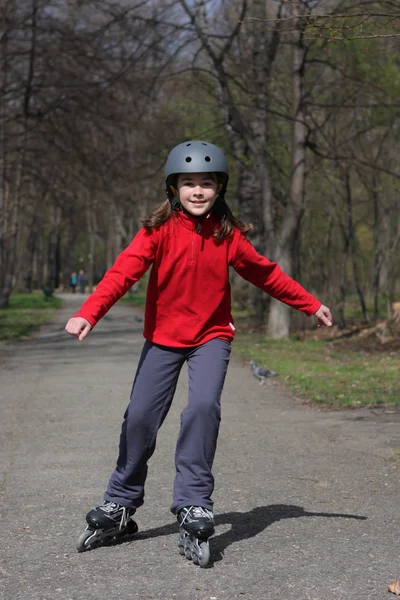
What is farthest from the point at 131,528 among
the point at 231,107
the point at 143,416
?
the point at 231,107

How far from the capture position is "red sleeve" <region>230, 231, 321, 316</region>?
5.13 m

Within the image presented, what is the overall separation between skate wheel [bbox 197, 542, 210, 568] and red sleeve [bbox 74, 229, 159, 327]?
110 centimetres

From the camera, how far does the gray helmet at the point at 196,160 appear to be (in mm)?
4906

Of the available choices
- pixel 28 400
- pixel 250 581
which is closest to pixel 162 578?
pixel 250 581

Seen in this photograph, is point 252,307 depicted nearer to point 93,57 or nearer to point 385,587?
point 93,57

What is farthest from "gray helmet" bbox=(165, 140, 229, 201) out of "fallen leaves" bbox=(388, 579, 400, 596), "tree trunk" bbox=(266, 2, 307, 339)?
"tree trunk" bbox=(266, 2, 307, 339)

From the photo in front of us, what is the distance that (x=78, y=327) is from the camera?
454 centimetres

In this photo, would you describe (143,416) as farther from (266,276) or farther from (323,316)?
(323,316)

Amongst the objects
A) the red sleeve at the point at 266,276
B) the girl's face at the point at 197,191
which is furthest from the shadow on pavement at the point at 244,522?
the girl's face at the point at 197,191

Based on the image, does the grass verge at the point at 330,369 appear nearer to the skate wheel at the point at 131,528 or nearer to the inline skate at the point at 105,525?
the skate wheel at the point at 131,528

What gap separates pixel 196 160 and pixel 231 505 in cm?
204

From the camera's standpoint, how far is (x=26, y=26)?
22984 millimetres

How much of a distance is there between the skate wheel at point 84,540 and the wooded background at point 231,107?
12.6 m

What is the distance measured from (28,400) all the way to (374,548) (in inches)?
272
